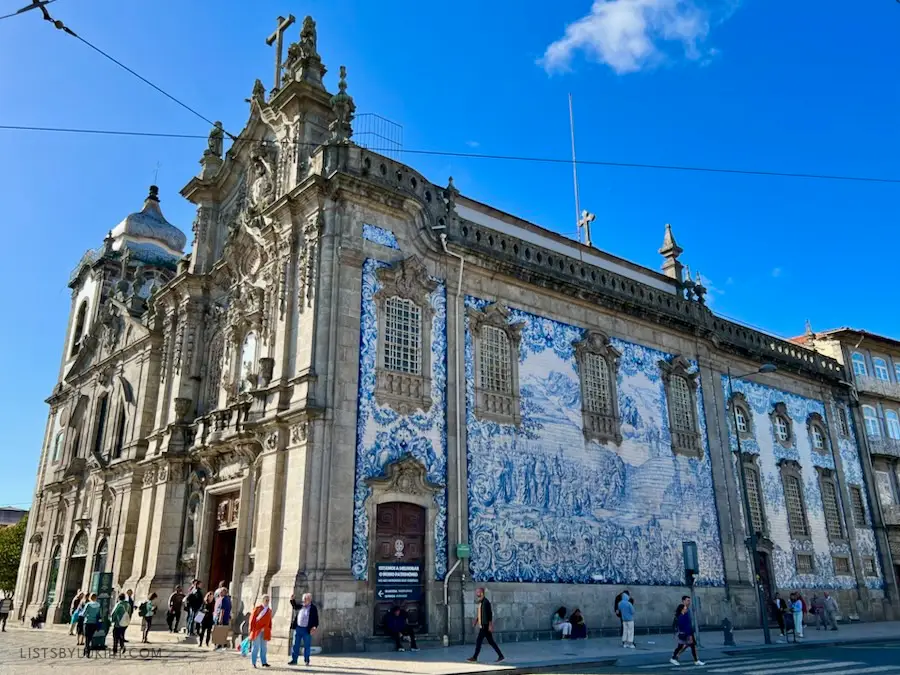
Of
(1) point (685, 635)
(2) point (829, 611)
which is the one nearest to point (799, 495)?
(2) point (829, 611)

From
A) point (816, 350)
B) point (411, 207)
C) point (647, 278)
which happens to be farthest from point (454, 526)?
point (816, 350)

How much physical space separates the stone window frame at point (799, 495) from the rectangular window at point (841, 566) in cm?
178

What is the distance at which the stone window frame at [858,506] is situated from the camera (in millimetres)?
31062

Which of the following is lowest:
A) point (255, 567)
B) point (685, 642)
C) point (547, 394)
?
point (685, 642)

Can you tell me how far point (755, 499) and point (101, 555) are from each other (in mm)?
23390

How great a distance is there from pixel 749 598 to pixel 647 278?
37.7 feet

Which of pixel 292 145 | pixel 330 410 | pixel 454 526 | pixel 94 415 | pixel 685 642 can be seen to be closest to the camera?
pixel 685 642

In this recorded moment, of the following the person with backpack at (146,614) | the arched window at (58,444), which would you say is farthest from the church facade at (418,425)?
the arched window at (58,444)

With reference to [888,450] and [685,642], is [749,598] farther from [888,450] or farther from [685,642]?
[888,450]

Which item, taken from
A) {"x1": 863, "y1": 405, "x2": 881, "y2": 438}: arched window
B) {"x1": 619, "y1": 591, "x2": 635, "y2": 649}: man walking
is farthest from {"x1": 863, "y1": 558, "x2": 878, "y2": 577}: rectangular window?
{"x1": 619, "y1": 591, "x2": 635, "y2": 649}: man walking

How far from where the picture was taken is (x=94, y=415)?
32.1 metres

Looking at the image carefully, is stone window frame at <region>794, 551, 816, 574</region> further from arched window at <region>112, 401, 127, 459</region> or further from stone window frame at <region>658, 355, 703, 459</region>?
arched window at <region>112, 401, 127, 459</region>

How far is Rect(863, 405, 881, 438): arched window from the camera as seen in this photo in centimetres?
3388

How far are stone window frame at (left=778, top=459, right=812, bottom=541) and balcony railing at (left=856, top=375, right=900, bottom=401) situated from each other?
24.5 ft
